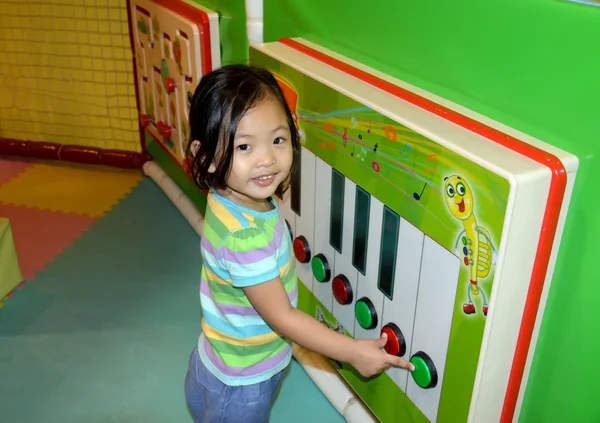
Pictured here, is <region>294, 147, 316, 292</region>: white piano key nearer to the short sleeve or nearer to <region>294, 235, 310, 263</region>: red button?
<region>294, 235, 310, 263</region>: red button

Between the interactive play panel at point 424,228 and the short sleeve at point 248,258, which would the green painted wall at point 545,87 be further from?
the short sleeve at point 248,258

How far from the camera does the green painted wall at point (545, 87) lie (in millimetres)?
556

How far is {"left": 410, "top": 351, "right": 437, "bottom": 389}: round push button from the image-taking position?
74 centimetres

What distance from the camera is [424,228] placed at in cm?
69

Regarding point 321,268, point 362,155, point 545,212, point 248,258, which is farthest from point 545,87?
point 321,268

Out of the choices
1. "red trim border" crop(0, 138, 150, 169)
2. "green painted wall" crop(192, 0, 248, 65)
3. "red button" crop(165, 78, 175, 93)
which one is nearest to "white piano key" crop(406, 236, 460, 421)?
"green painted wall" crop(192, 0, 248, 65)

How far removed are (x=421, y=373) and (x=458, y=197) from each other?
0.26m

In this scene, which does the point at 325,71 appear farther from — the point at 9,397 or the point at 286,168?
the point at 9,397

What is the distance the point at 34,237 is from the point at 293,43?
1.04 metres

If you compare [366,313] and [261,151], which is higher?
[261,151]

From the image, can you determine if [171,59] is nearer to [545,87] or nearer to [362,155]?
[362,155]

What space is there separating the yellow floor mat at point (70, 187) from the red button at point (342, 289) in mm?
1046

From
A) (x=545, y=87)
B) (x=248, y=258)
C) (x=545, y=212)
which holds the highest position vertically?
(x=545, y=87)

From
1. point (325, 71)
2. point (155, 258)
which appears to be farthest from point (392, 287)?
point (155, 258)
